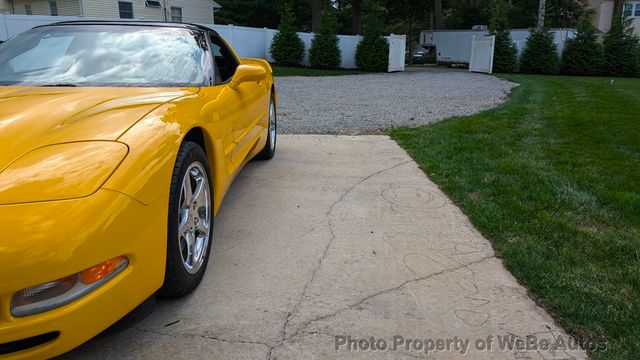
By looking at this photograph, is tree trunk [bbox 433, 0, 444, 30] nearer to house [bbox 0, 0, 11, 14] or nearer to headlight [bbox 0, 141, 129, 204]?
house [bbox 0, 0, 11, 14]

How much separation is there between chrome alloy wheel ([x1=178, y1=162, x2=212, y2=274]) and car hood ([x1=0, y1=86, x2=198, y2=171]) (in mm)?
420

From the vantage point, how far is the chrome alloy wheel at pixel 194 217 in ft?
8.55

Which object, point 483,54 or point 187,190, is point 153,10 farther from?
point 187,190

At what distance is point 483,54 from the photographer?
77.9ft

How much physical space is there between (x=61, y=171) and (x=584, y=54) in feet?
87.4

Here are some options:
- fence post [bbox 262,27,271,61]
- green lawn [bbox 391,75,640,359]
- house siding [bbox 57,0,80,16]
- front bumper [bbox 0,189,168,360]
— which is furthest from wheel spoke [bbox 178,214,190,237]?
house siding [bbox 57,0,80,16]

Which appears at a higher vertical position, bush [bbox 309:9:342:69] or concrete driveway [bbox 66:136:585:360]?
bush [bbox 309:9:342:69]

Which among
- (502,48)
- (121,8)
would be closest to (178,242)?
(502,48)

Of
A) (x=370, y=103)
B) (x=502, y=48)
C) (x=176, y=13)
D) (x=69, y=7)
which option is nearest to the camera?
(x=370, y=103)

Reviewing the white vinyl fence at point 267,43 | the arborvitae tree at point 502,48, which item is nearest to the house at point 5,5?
the white vinyl fence at point 267,43

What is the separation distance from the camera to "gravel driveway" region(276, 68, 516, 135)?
8180 mm

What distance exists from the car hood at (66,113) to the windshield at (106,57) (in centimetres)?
25

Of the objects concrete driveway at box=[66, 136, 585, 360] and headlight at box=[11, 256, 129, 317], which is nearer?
headlight at box=[11, 256, 129, 317]

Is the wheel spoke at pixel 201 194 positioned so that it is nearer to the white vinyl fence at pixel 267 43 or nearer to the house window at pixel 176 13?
the white vinyl fence at pixel 267 43
